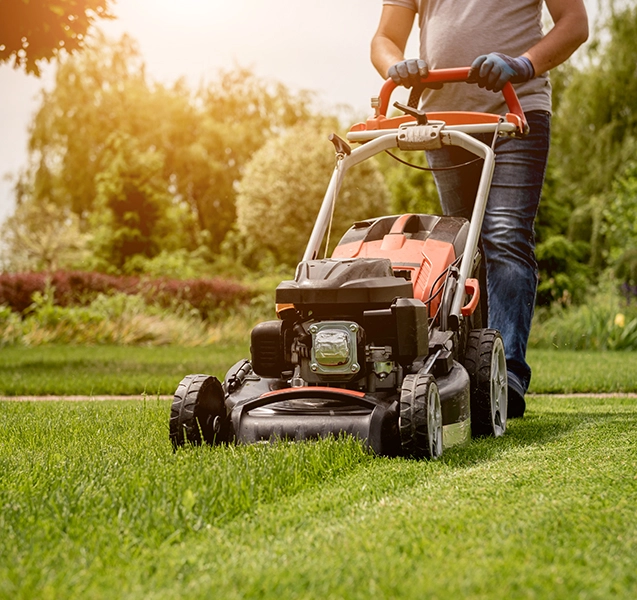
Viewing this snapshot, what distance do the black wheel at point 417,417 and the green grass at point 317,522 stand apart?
2.2 inches

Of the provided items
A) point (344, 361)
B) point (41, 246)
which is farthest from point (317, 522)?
point (41, 246)

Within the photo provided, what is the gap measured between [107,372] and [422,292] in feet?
14.6

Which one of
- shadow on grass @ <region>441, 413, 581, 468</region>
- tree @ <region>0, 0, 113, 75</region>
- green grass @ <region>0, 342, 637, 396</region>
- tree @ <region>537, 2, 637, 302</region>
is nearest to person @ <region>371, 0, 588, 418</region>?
shadow on grass @ <region>441, 413, 581, 468</region>

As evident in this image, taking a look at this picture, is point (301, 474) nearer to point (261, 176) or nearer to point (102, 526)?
point (102, 526)

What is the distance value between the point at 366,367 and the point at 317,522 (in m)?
1.04

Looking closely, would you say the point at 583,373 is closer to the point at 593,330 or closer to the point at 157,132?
the point at 593,330

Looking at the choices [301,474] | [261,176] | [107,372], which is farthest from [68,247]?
[301,474]

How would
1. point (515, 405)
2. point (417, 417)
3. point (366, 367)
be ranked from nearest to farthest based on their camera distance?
point (417, 417) → point (366, 367) → point (515, 405)

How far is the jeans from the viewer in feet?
13.4

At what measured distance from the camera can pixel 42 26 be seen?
7.82 m

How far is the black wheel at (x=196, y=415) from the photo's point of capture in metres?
3.08

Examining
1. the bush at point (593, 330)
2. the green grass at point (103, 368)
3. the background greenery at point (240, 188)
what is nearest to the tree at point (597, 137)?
the background greenery at point (240, 188)

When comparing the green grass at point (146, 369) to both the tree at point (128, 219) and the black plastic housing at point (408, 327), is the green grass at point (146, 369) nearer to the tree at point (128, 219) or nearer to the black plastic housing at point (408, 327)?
the black plastic housing at point (408, 327)

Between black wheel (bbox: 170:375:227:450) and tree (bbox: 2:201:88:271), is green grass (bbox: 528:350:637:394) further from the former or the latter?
tree (bbox: 2:201:88:271)
